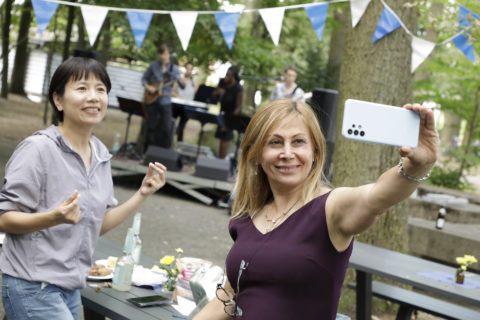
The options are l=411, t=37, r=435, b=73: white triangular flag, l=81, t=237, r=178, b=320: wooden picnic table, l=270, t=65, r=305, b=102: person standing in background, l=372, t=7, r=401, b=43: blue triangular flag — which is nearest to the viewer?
l=81, t=237, r=178, b=320: wooden picnic table

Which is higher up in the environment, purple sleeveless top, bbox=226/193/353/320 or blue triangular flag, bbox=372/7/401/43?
blue triangular flag, bbox=372/7/401/43

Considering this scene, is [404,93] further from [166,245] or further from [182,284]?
[182,284]

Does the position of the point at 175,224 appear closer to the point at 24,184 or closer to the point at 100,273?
the point at 100,273

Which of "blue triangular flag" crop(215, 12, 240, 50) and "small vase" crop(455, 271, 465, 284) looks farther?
"blue triangular flag" crop(215, 12, 240, 50)

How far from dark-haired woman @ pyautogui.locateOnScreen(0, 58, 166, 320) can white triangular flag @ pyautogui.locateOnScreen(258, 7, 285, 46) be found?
16.1 feet

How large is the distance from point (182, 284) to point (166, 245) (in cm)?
467

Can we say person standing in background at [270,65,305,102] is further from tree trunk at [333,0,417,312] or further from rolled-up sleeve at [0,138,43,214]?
rolled-up sleeve at [0,138,43,214]

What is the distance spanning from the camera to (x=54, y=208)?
2.76 metres

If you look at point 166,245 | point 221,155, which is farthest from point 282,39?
point 166,245

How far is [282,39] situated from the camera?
21.3m

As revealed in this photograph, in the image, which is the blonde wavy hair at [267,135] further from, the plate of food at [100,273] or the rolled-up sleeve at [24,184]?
the plate of food at [100,273]

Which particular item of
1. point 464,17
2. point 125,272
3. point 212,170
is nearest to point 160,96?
point 212,170

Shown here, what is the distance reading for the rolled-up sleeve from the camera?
9.14 ft

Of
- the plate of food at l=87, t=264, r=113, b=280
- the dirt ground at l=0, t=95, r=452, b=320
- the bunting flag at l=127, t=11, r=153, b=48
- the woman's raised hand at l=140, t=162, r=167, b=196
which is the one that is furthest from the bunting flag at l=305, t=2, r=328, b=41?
the woman's raised hand at l=140, t=162, r=167, b=196
